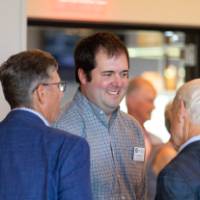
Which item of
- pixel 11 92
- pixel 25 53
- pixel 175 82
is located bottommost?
pixel 175 82

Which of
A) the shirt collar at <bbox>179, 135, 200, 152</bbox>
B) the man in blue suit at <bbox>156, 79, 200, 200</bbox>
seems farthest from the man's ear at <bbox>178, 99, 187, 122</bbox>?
the shirt collar at <bbox>179, 135, 200, 152</bbox>

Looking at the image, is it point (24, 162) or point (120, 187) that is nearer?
point (24, 162)

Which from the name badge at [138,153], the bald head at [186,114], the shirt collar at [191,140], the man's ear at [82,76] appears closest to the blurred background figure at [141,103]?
the name badge at [138,153]

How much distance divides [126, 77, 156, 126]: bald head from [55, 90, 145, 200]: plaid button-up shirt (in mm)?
1432

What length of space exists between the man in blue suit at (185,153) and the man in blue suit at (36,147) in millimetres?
321

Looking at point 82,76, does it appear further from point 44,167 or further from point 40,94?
point 44,167

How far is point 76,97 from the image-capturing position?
2.86 m

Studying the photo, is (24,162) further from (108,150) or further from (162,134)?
(162,134)

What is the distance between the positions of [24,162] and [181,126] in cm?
62

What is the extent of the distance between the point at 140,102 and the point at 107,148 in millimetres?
1657

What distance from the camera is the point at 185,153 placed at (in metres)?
2.06

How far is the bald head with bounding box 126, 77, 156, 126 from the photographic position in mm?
4371

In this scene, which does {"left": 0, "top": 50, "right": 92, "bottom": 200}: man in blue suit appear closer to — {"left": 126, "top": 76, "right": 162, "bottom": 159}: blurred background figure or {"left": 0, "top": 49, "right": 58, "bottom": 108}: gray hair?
{"left": 0, "top": 49, "right": 58, "bottom": 108}: gray hair

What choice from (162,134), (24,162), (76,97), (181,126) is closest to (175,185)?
(181,126)
